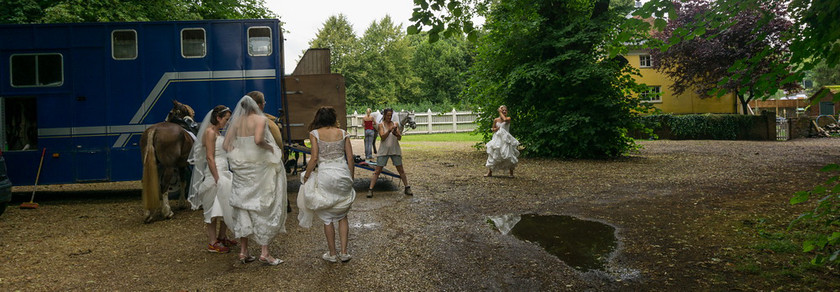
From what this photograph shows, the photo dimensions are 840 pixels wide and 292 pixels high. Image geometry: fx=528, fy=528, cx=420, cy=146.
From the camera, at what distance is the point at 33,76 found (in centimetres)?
967

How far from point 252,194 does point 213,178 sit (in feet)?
3.47

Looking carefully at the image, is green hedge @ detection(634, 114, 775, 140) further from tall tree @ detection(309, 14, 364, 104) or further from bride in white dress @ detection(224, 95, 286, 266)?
tall tree @ detection(309, 14, 364, 104)

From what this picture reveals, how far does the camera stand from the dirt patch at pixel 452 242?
4.68 m

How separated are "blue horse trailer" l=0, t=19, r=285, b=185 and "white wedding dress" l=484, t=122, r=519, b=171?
4.53m

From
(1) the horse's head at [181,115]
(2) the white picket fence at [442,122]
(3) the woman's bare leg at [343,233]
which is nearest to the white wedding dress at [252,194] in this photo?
(3) the woman's bare leg at [343,233]

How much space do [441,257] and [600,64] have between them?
38.4ft

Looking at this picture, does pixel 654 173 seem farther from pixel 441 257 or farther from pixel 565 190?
pixel 441 257

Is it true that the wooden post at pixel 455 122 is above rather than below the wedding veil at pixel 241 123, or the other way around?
above

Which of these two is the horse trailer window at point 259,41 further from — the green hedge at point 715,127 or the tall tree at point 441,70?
the tall tree at point 441,70

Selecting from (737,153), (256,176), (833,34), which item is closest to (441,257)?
(256,176)

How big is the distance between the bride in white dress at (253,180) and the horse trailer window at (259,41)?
4998 millimetres

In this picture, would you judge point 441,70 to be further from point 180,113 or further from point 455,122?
point 180,113

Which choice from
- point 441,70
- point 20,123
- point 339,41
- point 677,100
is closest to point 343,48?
point 339,41

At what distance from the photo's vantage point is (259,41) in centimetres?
1003
